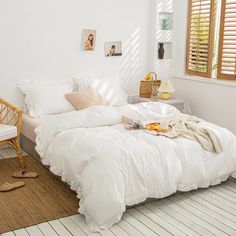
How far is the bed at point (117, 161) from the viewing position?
2.88m

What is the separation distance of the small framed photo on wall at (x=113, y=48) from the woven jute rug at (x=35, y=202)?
6.50 feet

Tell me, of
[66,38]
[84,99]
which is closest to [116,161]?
[84,99]

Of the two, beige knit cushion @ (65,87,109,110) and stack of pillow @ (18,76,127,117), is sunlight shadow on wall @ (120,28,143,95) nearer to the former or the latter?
stack of pillow @ (18,76,127,117)

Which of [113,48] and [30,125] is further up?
[113,48]

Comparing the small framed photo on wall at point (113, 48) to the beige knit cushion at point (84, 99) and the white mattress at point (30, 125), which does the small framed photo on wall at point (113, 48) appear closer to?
the beige knit cushion at point (84, 99)

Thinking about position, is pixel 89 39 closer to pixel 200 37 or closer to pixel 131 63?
pixel 131 63

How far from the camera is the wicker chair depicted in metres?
A: 3.87

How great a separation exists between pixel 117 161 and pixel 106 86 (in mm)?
2093

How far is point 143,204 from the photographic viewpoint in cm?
326

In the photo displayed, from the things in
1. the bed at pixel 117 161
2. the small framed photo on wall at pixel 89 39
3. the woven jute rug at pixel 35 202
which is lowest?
the woven jute rug at pixel 35 202

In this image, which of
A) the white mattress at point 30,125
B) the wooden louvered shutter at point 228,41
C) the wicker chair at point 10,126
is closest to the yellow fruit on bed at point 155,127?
the white mattress at point 30,125

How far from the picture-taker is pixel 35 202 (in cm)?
325

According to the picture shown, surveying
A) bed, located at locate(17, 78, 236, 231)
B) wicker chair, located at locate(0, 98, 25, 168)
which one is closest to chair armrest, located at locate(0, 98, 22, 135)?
wicker chair, located at locate(0, 98, 25, 168)

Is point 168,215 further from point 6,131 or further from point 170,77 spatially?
point 170,77
